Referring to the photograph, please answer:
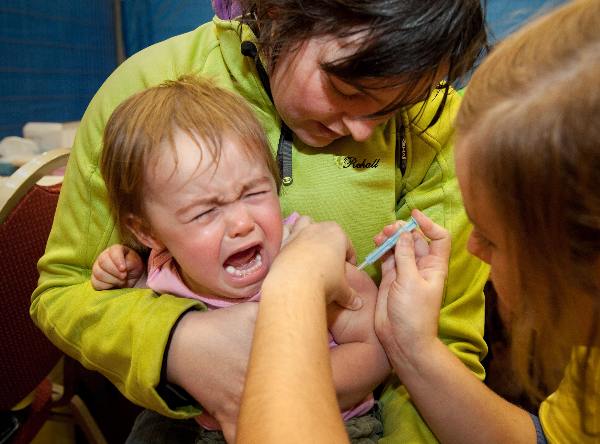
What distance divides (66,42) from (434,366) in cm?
275

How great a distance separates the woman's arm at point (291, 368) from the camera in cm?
75

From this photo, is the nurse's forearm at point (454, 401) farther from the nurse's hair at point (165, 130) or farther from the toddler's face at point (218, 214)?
the nurse's hair at point (165, 130)

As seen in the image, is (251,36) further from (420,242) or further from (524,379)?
(524,379)

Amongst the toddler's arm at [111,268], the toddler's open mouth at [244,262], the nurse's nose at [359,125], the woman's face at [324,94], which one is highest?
the woman's face at [324,94]

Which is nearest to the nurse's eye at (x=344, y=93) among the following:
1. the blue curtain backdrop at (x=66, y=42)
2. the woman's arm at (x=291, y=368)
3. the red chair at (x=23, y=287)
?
the woman's arm at (x=291, y=368)

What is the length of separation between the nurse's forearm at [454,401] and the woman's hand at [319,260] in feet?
0.59

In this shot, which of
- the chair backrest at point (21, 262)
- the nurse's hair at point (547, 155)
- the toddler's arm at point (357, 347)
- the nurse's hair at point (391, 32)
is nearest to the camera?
the nurse's hair at point (547, 155)

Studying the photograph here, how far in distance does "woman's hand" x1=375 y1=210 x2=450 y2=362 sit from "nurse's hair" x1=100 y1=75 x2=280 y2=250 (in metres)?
0.34

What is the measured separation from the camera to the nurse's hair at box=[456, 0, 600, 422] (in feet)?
2.16

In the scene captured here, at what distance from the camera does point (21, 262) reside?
5.47ft

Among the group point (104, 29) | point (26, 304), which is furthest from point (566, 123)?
point (104, 29)

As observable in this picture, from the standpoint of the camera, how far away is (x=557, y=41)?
2.31 ft

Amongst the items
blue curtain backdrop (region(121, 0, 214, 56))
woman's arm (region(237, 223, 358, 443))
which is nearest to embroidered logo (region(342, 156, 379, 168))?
woman's arm (region(237, 223, 358, 443))

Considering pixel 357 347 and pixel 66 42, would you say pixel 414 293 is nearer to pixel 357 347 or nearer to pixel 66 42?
pixel 357 347
